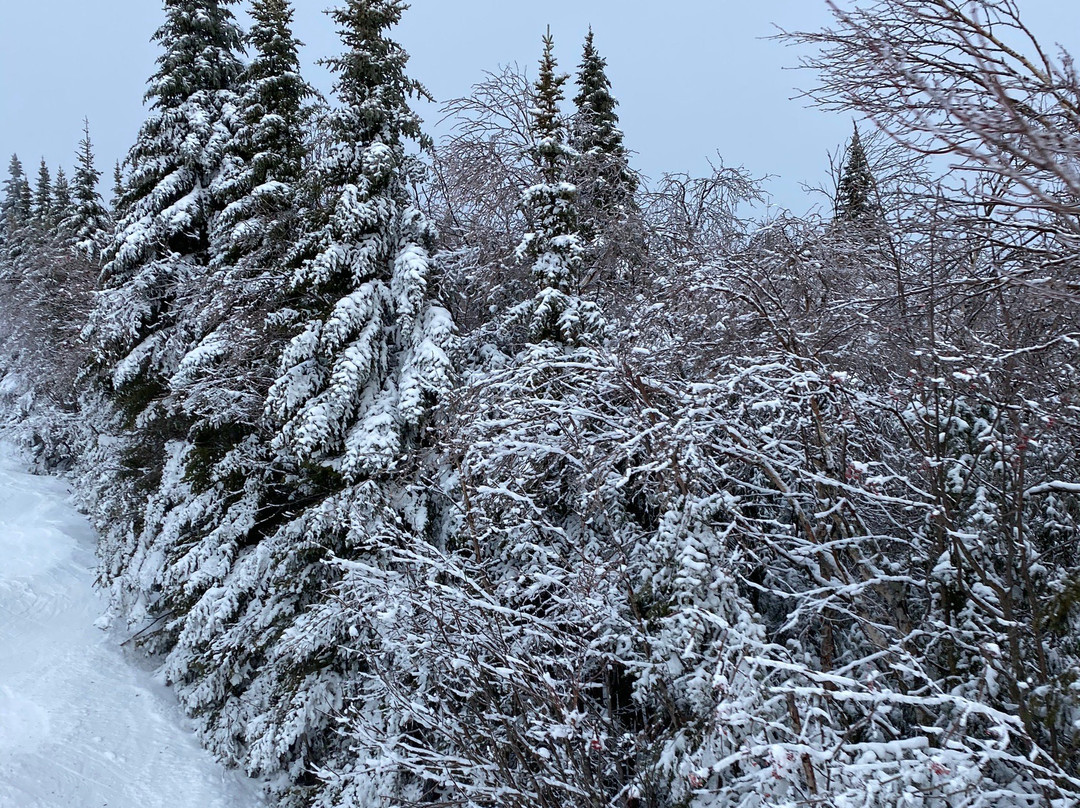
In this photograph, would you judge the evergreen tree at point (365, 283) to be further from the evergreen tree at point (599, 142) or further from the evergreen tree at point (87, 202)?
the evergreen tree at point (87, 202)

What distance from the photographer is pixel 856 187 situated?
675 centimetres

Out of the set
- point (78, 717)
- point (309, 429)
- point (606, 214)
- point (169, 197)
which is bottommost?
point (78, 717)

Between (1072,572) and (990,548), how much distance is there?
0.44m

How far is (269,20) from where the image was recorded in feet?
42.1

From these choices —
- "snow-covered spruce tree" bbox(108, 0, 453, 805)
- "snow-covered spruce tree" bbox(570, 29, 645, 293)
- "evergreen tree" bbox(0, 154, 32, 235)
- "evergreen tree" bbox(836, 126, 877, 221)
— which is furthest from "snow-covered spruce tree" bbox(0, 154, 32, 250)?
"evergreen tree" bbox(836, 126, 877, 221)

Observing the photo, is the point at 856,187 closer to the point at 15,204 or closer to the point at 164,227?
the point at 164,227

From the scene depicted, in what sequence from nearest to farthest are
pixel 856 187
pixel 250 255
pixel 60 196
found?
pixel 856 187
pixel 250 255
pixel 60 196

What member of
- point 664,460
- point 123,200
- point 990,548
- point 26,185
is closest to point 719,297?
point 664,460

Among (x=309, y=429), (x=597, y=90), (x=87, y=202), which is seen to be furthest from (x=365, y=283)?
(x=87, y=202)

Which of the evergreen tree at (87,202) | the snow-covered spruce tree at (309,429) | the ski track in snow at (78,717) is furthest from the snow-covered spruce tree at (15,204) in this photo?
the snow-covered spruce tree at (309,429)

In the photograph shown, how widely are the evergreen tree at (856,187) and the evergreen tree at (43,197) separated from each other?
4032 centimetres

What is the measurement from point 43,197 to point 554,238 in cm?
4148

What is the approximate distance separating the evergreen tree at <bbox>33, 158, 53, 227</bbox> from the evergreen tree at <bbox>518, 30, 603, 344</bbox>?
3680cm

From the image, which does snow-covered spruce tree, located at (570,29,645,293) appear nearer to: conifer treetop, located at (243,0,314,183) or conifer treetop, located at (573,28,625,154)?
conifer treetop, located at (573,28,625,154)
